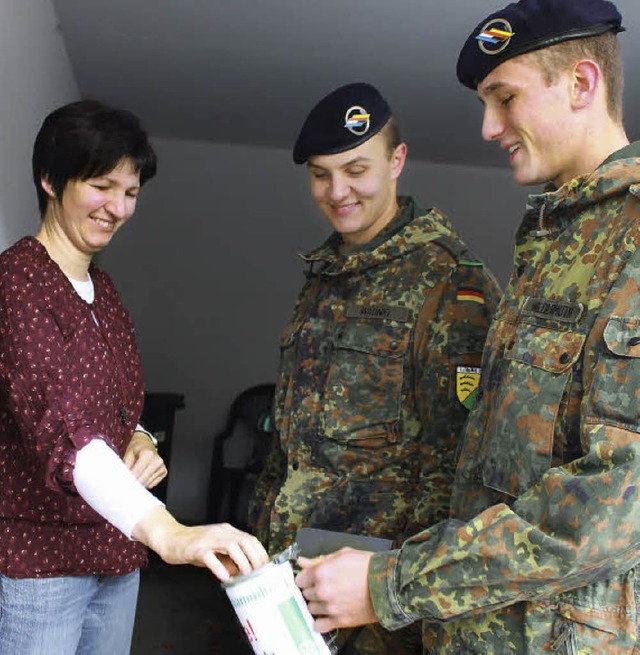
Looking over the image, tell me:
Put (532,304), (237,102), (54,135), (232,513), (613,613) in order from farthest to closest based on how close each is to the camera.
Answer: (232,513) < (237,102) < (54,135) < (532,304) < (613,613)

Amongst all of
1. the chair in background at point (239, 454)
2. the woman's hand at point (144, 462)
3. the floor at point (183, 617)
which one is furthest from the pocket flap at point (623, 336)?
the chair in background at point (239, 454)

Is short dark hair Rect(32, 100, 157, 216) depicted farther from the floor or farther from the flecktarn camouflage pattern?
the floor

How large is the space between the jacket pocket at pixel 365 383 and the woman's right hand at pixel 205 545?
2.10 feet

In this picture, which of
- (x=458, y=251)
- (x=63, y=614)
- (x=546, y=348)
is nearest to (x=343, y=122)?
(x=458, y=251)


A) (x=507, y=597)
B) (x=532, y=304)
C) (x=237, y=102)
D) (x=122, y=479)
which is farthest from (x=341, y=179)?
(x=237, y=102)

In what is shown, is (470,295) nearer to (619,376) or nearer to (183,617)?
(619,376)

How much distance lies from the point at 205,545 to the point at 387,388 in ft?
2.36

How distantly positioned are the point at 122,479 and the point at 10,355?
0.92 feet

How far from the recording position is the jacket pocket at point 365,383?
69.7 inches

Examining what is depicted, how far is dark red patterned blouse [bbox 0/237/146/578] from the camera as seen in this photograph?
1281mm

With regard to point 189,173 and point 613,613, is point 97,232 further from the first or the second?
point 189,173

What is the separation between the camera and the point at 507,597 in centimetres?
104

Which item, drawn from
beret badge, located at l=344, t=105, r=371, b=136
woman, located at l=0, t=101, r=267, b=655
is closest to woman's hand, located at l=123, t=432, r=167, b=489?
woman, located at l=0, t=101, r=267, b=655

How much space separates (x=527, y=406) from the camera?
1107mm
